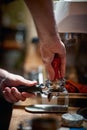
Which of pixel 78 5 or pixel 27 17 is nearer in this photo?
pixel 27 17

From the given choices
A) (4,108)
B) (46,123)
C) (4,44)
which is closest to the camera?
(46,123)

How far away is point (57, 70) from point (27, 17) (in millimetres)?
249

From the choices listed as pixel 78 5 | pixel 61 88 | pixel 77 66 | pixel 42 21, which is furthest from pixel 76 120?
pixel 77 66

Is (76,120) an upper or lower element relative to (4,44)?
lower

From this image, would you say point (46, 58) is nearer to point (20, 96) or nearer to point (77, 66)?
point (20, 96)

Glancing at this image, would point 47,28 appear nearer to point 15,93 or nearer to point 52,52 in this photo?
point 52,52

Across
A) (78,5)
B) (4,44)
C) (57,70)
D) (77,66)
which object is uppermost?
(78,5)

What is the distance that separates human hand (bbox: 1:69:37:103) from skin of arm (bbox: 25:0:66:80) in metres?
0.10

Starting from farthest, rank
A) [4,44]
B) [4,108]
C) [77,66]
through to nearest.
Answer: [77,66] → [4,108] → [4,44]

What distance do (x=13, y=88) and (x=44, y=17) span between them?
26 centimetres

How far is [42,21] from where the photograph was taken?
3.36 ft

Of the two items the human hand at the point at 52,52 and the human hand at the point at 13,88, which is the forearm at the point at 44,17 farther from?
the human hand at the point at 13,88

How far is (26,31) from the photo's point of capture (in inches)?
32.6

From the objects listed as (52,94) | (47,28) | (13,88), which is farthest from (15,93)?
(47,28)
